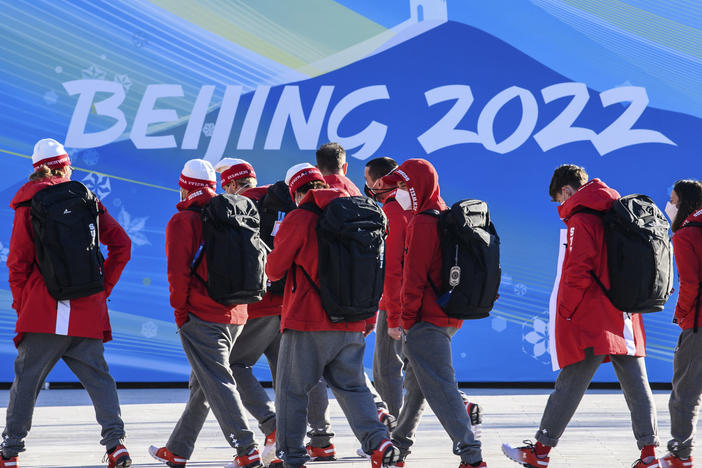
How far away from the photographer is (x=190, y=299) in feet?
16.6

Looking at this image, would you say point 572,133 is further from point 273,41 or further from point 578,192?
point 578,192

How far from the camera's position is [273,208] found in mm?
5723

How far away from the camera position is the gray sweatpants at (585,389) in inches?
200

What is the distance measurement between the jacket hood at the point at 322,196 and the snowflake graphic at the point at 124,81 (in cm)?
410

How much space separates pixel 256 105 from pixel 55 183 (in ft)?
11.7

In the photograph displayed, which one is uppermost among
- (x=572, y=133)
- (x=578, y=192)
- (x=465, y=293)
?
(x=572, y=133)

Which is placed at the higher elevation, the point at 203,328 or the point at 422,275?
the point at 422,275

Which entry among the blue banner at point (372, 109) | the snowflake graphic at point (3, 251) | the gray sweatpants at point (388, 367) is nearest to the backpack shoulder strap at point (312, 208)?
the gray sweatpants at point (388, 367)

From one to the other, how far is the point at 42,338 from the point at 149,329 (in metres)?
3.44

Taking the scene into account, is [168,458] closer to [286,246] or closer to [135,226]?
[286,246]

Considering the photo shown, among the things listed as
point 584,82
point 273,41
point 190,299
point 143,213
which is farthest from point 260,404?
point 584,82

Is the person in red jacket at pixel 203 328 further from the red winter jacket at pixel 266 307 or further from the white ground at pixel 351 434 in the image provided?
the white ground at pixel 351 434

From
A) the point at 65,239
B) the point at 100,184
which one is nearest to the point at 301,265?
the point at 65,239

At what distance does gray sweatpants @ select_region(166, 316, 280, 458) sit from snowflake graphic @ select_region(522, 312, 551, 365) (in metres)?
3.37
